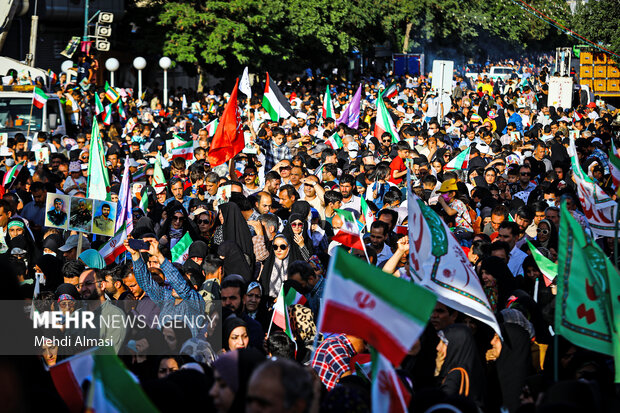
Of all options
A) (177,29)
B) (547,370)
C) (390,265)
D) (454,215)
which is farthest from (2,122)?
(177,29)

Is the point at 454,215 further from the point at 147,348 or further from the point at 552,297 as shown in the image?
the point at 147,348

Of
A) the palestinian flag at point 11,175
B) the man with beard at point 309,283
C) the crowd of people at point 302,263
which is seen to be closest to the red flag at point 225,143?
the crowd of people at point 302,263

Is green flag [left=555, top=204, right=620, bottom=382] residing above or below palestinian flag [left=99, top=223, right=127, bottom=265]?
above

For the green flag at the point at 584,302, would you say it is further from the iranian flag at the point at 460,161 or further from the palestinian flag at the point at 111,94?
the palestinian flag at the point at 111,94

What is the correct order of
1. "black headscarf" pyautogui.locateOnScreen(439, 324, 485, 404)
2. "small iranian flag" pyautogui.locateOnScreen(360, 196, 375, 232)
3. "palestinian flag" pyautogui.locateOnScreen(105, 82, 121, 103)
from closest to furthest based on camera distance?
"black headscarf" pyautogui.locateOnScreen(439, 324, 485, 404) < "small iranian flag" pyautogui.locateOnScreen(360, 196, 375, 232) < "palestinian flag" pyautogui.locateOnScreen(105, 82, 121, 103)

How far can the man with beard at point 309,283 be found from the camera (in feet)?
23.9

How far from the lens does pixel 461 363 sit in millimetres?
5305

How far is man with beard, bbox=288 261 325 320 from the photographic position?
7289mm

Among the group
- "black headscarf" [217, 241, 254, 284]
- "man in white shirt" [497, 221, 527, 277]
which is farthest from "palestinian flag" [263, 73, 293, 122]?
"black headscarf" [217, 241, 254, 284]

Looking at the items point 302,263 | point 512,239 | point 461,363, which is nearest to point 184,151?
point 512,239

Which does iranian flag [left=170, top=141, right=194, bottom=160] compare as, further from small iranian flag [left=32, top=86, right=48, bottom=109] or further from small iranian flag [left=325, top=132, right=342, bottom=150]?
small iranian flag [left=32, top=86, right=48, bottom=109]

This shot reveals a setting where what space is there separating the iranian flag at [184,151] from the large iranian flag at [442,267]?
9665 mm

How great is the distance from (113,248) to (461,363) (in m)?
4.62

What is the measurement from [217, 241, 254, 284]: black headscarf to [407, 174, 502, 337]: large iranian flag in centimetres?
279
